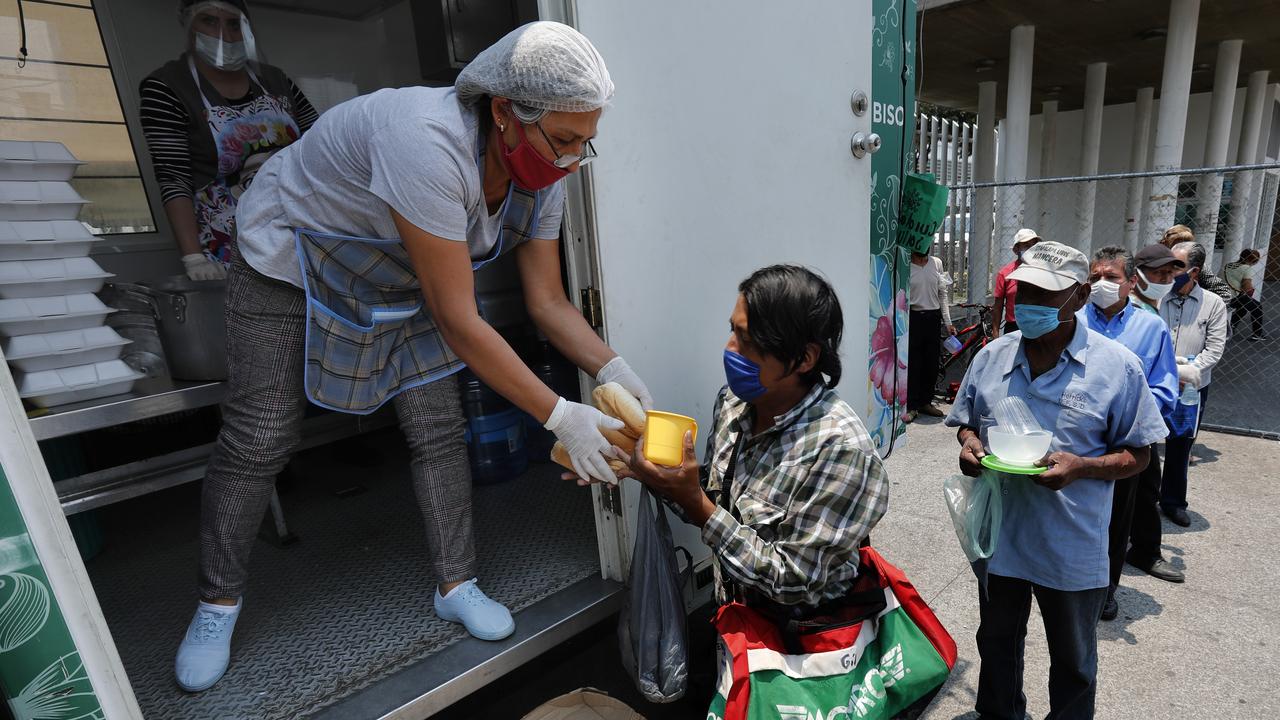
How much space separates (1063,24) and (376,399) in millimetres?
11331

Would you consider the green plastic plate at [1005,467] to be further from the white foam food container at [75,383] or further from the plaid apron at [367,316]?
the white foam food container at [75,383]

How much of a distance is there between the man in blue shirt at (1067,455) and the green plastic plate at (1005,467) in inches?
1.8

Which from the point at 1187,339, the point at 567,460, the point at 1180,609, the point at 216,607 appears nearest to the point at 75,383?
the point at 216,607

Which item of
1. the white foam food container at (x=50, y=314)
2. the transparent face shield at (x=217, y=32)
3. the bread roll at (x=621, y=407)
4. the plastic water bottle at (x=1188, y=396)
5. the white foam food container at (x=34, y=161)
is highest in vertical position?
the transparent face shield at (x=217, y=32)

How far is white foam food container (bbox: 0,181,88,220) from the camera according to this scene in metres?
1.74

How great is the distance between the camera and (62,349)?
1.78 metres

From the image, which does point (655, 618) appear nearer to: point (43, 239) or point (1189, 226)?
point (43, 239)

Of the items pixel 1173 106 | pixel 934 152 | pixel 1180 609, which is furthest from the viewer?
pixel 934 152

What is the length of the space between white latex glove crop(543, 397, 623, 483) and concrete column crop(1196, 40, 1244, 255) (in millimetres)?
12192

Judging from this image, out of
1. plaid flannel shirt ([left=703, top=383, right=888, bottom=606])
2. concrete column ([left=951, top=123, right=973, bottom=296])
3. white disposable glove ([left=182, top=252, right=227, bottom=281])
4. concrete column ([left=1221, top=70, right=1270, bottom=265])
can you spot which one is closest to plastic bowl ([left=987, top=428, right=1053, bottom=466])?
plaid flannel shirt ([left=703, top=383, right=888, bottom=606])

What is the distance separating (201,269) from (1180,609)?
4.35 meters

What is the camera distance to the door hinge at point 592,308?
2.09m

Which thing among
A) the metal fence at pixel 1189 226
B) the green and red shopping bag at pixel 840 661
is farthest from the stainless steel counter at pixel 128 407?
the metal fence at pixel 1189 226

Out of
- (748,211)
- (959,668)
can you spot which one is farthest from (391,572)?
(959,668)
